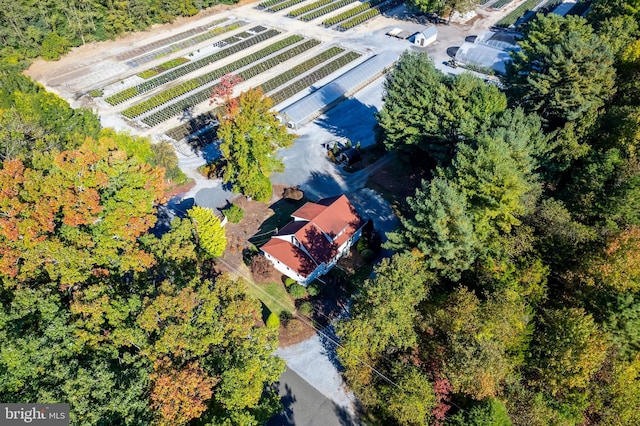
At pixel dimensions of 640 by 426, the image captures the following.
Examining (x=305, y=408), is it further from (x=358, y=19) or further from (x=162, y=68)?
(x=358, y=19)

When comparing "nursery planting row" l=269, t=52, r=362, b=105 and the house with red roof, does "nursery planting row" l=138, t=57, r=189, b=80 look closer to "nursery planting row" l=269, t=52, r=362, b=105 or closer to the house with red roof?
"nursery planting row" l=269, t=52, r=362, b=105

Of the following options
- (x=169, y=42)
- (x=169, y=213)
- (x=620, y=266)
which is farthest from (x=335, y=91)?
(x=620, y=266)

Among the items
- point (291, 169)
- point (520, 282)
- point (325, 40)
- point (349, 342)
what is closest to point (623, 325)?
point (520, 282)

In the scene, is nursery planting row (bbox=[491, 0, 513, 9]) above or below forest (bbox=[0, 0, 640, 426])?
above

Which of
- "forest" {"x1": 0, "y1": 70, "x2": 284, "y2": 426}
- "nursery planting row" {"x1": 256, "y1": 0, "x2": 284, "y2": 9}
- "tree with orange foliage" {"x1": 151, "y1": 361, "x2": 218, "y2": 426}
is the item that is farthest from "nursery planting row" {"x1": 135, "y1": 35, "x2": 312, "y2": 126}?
"tree with orange foliage" {"x1": 151, "y1": 361, "x2": 218, "y2": 426}

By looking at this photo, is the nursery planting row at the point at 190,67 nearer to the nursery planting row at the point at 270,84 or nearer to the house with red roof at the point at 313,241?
the nursery planting row at the point at 270,84

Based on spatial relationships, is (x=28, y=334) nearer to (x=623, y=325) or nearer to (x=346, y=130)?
(x=623, y=325)
